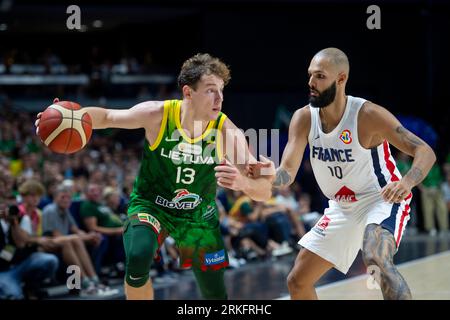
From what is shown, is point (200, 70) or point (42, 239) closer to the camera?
point (200, 70)

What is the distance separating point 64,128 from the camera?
566cm

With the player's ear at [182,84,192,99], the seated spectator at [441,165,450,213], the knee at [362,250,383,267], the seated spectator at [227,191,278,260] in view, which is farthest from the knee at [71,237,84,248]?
the seated spectator at [441,165,450,213]

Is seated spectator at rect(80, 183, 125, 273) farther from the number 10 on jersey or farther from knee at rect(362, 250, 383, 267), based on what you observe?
knee at rect(362, 250, 383, 267)

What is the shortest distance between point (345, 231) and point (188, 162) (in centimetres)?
127

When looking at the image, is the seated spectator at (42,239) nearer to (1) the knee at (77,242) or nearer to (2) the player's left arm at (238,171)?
(1) the knee at (77,242)

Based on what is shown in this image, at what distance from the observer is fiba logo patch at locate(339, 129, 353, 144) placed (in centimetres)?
589

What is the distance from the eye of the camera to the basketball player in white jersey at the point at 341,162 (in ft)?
19.1

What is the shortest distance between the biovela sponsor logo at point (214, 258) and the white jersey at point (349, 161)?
3.19ft

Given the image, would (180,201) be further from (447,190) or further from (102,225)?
(447,190)

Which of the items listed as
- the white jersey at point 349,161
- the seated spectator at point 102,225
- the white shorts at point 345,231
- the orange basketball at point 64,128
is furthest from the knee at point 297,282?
the seated spectator at point 102,225

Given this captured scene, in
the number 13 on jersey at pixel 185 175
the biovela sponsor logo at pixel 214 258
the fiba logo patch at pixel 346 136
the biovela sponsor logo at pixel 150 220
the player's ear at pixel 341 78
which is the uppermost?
the player's ear at pixel 341 78

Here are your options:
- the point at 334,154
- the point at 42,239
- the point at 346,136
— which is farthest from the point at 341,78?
the point at 42,239

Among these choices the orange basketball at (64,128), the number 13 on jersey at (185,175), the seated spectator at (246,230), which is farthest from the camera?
the seated spectator at (246,230)

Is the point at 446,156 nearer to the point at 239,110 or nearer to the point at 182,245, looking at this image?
the point at 239,110
